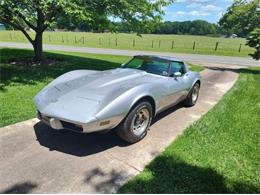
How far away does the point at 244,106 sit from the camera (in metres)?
6.85

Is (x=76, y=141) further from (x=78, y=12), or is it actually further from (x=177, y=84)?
(x=78, y=12)

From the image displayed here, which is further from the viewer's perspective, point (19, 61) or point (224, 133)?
point (19, 61)

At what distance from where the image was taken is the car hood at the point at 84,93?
146 inches

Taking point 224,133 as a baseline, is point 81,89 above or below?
above

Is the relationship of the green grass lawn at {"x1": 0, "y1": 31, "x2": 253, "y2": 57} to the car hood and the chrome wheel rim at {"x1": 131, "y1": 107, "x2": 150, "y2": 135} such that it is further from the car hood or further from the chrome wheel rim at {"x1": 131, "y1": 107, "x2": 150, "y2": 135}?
the chrome wheel rim at {"x1": 131, "y1": 107, "x2": 150, "y2": 135}

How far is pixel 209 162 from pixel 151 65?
94.1 inches

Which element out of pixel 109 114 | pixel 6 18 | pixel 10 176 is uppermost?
pixel 6 18

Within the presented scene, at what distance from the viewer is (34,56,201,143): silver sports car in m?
3.68

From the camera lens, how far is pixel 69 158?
3736 mm

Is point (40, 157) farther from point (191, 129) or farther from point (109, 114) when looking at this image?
point (191, 129)

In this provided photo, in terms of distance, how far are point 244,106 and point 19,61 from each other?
28.1 ft

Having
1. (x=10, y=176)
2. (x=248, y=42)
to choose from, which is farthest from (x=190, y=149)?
(x=248, y=42)

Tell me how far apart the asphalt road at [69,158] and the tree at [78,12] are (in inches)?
160

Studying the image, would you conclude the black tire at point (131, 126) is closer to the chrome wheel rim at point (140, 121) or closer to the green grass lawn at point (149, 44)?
the chrome wheel rim at point (140, 121)
